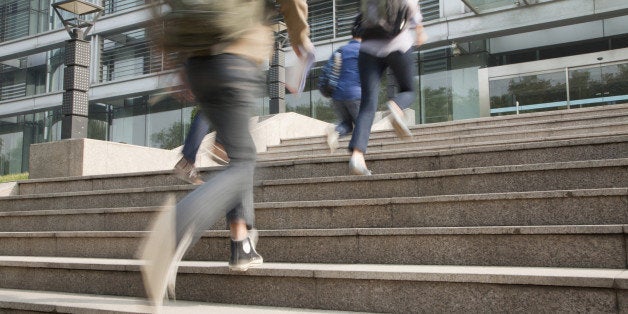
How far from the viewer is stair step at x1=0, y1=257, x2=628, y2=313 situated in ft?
9.18

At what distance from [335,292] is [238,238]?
649mm

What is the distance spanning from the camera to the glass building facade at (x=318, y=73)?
50.8 feet

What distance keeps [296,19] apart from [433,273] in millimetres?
1465

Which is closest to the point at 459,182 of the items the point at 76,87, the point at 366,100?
the point at 366,100

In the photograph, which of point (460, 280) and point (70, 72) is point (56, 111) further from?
point (460, 280)

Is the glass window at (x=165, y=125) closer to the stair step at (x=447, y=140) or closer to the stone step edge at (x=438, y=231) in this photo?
the stair step at (x=447, y=140)

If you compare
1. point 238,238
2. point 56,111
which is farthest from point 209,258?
point 56,111

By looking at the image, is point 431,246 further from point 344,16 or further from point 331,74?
point 344,16

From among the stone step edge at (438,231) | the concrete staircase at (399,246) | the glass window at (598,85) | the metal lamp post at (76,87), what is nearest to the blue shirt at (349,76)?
the concrete staircase at (399,246)

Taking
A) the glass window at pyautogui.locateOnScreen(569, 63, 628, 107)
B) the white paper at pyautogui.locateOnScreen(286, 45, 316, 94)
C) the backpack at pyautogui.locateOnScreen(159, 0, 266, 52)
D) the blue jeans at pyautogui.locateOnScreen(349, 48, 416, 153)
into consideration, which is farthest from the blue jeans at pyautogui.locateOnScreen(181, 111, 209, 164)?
the glass window at pyautogui.locateOnScreen(569, 63, 628, 107)

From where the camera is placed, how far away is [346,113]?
6.95 m

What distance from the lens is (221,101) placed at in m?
2.59

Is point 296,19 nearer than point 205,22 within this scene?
No

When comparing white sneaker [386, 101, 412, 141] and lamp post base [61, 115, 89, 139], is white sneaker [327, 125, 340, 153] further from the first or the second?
lamp post base [61, 115, 89, 139]
